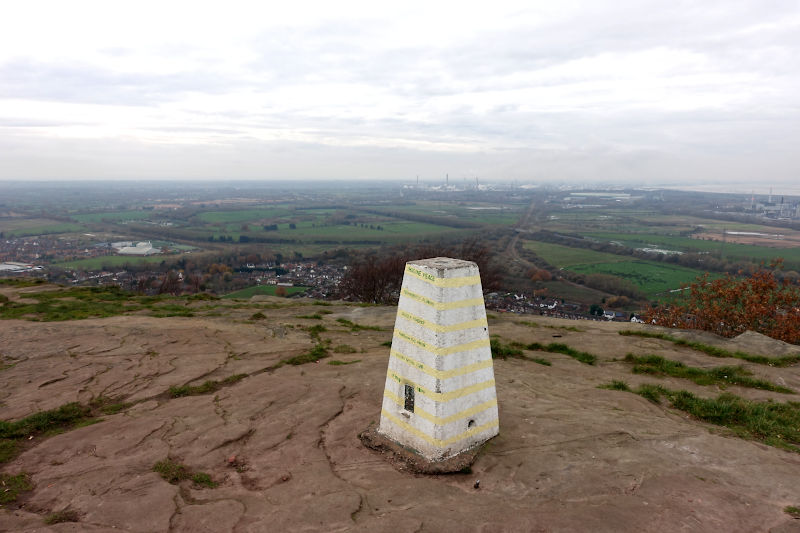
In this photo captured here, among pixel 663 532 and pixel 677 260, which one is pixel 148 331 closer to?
pixel 663 532

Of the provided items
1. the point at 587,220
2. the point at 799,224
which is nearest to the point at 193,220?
the point at 587,220

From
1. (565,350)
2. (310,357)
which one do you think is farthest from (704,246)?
(310,357)

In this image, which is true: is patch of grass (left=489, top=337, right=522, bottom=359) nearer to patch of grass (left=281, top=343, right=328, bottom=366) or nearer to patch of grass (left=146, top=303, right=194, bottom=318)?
patch of grass (left=281, top=343, right=328, bottom=366)

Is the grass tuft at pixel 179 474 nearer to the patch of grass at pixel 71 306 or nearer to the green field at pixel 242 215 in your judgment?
the patch of grass at pixel 71 306

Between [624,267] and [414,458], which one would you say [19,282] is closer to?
[414,458]

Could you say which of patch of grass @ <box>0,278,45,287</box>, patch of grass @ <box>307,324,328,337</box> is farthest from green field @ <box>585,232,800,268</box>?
patch of grass @ <box>0,278,45,287</box>
